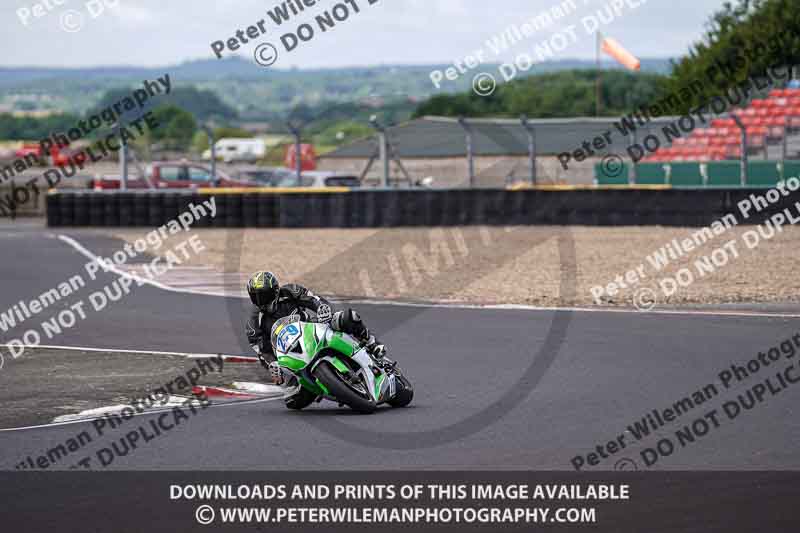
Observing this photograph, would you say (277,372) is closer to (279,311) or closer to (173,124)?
(279,311)

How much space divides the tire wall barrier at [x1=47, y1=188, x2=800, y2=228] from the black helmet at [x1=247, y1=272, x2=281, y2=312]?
16706 millimetres

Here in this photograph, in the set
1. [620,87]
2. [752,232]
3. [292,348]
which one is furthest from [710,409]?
[620,87]

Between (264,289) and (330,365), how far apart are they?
95 cm

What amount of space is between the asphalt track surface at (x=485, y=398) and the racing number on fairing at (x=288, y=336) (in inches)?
20.9

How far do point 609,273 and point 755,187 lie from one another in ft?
23.9

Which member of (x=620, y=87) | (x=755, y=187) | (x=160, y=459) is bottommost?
(x=160, y=459)

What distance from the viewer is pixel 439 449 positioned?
8.10 meters

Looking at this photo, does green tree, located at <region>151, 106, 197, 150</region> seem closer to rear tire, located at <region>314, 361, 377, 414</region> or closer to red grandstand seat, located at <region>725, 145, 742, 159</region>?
red grandstand seat, located at <region>725, 145, 742, 159</region>

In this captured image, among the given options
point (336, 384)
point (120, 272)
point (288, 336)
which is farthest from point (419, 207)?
point (336, 384)

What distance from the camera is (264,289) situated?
977 cm

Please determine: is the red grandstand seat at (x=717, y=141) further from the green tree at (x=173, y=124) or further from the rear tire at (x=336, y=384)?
→ the green tree at (x=173, y=124)
